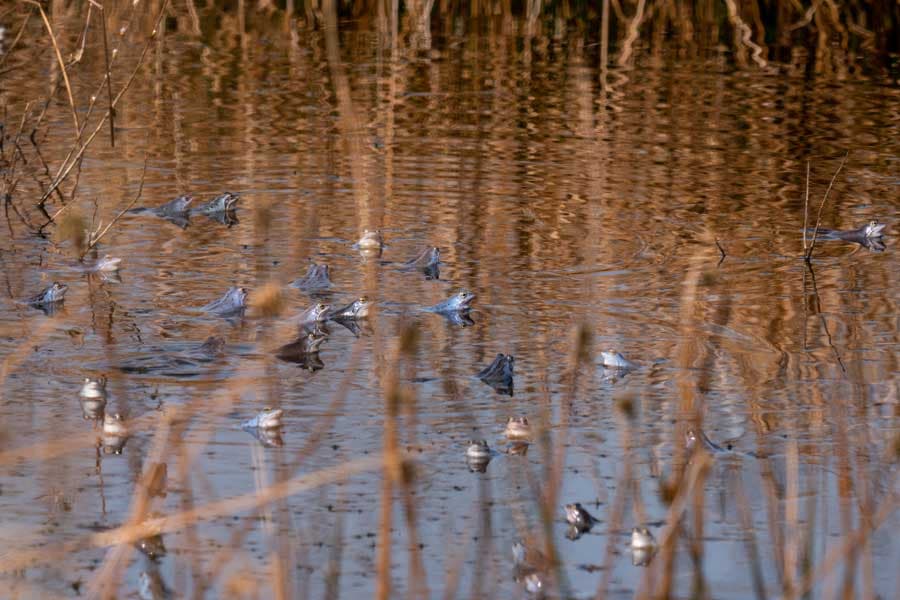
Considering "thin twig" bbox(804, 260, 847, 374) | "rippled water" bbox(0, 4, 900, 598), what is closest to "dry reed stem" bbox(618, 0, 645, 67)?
"rippled water" bbox(0, 4, 900, 598)

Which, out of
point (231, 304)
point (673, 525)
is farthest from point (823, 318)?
point (673, 525)

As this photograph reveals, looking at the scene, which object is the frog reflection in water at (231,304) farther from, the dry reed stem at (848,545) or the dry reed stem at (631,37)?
the dry reed stem at (631,37)

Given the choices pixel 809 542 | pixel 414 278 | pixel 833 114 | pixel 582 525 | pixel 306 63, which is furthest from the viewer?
pixel 306 63

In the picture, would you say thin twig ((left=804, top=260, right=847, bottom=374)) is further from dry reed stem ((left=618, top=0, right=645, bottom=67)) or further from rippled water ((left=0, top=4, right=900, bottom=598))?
dry reed stem ((left=618, top=0, right=645, bottom=67))

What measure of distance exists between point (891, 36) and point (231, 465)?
13412 mm

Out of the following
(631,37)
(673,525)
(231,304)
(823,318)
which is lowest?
(823,318)

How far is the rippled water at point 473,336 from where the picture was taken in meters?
4.00

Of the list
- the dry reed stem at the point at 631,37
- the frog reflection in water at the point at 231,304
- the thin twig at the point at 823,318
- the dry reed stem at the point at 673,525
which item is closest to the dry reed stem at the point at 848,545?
the dry reed stem at the point at 673,525

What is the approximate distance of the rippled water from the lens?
400 cm

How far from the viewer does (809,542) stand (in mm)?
3049

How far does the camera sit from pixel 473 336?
5957mm

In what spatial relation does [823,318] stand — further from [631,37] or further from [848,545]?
[631,37]

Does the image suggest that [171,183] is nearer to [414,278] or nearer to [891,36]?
[414,278]

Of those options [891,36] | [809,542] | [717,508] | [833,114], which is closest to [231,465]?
[717,508]
